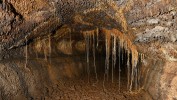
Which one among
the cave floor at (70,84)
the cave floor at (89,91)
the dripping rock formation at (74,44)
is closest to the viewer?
the dripping rock formation at (74,44)

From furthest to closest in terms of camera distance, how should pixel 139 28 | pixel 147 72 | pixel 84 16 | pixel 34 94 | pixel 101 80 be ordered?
pixel 101 80 → pixel 147 72 → pixel 34 94 → pixel 84 16 → pixel 139 28

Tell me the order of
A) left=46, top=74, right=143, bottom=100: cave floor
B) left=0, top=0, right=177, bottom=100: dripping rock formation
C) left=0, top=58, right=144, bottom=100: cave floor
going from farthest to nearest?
left=46, top=74, right=143, bottom=100: cave floor → left=0, top=58, right=144, bottom=100: cave floor → left=0, top=0, right=177, bottom=100: dripping rock formation

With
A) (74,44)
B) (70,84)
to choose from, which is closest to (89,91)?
(70,84)

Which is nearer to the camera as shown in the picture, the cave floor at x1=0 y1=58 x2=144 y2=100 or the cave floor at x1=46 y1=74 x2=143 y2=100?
the cave floor at x1=0 y1=58 x2=144 y2=100

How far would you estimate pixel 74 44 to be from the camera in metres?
8.77

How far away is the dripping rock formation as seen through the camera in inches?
185

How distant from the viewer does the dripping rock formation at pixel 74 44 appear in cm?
470

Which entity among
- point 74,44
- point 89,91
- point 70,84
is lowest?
point 89,91

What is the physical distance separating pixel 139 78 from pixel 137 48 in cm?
209

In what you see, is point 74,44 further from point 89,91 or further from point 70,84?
point 89,91

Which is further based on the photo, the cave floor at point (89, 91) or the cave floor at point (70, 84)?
the cave floor at point (89, 91)

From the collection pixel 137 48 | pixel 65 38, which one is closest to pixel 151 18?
pixel 137 48

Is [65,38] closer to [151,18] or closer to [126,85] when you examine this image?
[126,85]

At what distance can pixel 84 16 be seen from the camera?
5844 mm
